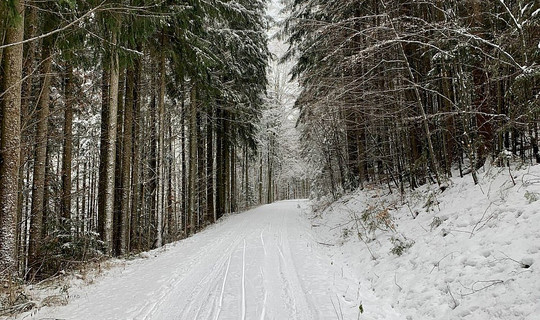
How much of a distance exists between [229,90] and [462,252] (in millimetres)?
11859

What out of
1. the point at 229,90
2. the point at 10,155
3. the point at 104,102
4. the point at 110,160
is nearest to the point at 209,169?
the point at 229,90

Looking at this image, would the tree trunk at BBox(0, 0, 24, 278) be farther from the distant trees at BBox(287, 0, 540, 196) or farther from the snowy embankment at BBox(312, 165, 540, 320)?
the snowy embankment at BBox(312, 165, 540, 320)

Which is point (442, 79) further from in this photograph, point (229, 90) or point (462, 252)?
point (229, 90)

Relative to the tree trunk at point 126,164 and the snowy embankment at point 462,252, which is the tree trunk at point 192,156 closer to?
the tree trunk at point 126,164

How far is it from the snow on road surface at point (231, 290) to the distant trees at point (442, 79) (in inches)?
138

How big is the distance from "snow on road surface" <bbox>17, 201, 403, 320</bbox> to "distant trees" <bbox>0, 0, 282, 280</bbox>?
160 cm

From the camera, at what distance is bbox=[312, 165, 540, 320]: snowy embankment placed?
3.07m

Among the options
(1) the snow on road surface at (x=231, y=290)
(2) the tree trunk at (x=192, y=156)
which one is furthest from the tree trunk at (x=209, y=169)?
(1) the snow on road surface at (x=231, y=290)

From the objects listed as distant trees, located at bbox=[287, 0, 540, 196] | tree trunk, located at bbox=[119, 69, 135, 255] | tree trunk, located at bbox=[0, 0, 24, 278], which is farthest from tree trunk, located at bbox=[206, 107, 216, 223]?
tree trunk, located at bbox=[0, 0, 24, 278]

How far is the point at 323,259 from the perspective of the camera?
6.44 meters

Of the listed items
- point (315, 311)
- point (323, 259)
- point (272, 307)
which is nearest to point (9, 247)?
point (272, 307)

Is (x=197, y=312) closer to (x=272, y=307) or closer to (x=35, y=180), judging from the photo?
(x=272, y=307)

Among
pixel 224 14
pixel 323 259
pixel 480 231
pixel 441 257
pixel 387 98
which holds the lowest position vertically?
pixel 323 259

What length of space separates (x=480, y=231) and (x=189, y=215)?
1144 cm
